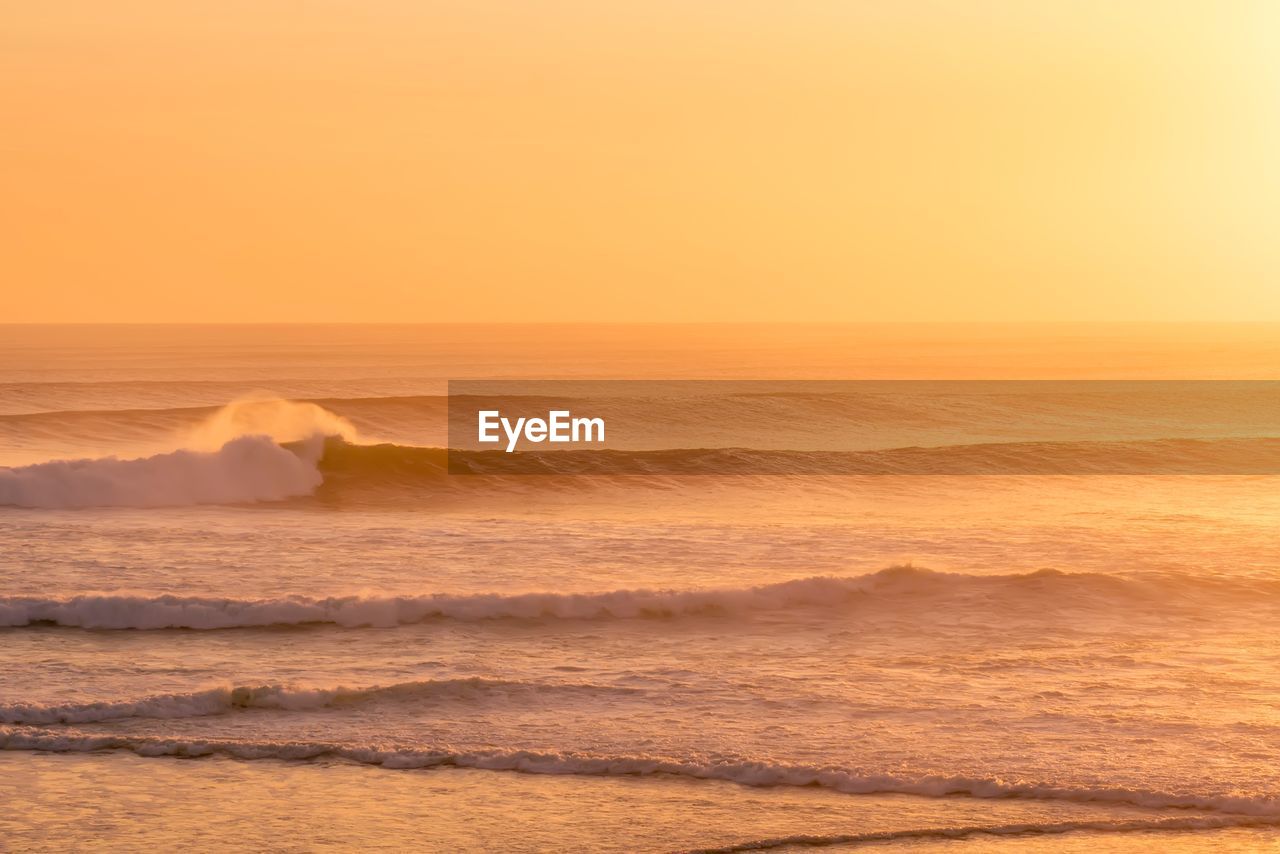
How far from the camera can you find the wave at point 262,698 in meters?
8.63

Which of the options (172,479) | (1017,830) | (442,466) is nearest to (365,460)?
(442,466)

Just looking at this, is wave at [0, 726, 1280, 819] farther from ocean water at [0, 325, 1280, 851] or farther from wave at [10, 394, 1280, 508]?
wave at [10, 394, 1280, 508]

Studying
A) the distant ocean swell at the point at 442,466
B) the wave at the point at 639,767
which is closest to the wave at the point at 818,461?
the distant ocean swell at the point at 442,466

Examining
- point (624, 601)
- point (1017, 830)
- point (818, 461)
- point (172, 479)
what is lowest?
point (1017, 830)

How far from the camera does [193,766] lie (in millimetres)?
7840

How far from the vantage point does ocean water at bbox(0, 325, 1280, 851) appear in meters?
7.12

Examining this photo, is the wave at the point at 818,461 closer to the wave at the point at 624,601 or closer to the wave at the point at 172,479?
the wave at the point at 172,479

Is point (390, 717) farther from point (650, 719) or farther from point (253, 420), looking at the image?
point (253, 420)

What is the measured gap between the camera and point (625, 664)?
1033 cm

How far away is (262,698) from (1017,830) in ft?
16.5

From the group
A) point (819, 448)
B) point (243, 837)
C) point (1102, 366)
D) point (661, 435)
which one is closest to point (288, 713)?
point (243, 837)

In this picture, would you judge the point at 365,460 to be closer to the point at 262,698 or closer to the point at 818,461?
the point at 818,461

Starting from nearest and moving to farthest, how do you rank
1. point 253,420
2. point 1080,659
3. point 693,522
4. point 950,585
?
1. point 1080,659
2. point 950,585
3. point 693,522
4. point 253,420

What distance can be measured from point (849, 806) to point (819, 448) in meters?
25.1
